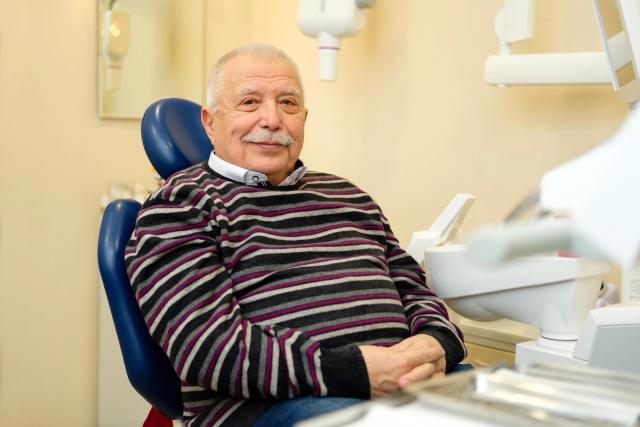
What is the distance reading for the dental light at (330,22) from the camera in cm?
229

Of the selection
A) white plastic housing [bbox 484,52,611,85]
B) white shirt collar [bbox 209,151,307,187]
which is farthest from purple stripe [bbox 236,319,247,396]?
white plastic housing [bbox 484,52,611,85]

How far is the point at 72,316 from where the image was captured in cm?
250

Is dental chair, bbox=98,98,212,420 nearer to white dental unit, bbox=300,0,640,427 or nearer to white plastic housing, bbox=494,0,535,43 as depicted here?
white dental unit, bbox=300,0,640,427

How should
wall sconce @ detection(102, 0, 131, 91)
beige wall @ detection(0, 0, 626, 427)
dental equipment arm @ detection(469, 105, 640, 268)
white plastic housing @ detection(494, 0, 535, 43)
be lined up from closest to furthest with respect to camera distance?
dental equipment arm @ detection(469, 105, 640, 268) < white plastic housing @ detection(494, 0, 535, 43) < beige wall @ detection(0, 0, 626, 427) < wall sconce @ detection(102, 0, 131, 91)

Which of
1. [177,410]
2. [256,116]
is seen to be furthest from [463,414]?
[256,116]

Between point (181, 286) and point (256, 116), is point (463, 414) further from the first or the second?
point (256, 116)

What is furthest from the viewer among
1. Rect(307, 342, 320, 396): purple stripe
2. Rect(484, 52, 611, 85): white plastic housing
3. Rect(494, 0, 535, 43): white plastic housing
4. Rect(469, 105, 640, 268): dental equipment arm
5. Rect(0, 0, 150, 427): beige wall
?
Rect(0, 0, 150, 427): beige wall

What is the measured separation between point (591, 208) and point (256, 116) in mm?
1183

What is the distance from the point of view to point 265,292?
1482 mm

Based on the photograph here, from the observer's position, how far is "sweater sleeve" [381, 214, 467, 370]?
5.15ft

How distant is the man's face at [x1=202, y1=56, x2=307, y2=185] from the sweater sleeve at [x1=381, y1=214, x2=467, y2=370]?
0.29 m

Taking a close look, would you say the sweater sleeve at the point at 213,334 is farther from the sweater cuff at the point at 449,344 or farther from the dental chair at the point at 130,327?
the sweater cuff at the point at 449,344

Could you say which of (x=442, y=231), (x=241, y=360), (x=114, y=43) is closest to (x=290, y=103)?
(x=442, y=231)

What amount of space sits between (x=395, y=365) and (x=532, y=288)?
31 centimetres
